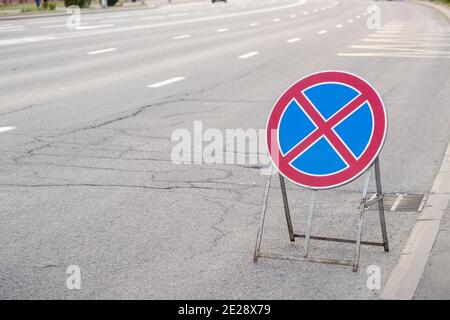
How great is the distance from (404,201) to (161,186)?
2.09 m

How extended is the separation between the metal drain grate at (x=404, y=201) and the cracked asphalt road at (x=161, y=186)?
18 cm

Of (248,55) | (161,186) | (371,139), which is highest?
(371,139)

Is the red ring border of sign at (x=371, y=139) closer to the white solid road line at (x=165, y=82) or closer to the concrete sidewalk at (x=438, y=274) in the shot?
the concrete sidewalk at (x=438, y=274)

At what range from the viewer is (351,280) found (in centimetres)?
553

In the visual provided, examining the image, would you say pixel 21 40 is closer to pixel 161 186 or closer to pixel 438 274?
pixel 161 186

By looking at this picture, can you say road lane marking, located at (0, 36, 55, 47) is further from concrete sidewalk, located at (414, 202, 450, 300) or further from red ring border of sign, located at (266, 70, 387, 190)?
concrete sidewalk, located at (414, 202, 450, 300)

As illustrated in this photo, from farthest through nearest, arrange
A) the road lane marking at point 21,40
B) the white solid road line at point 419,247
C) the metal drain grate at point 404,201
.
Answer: the road lane marking at point 21,40
the metal drain grate at point 404,201
the white solid road line at point 419,247

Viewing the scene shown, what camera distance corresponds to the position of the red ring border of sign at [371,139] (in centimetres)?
574

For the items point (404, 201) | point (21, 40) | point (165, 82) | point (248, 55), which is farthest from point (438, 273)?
point (21, 40)

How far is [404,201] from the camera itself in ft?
25.0

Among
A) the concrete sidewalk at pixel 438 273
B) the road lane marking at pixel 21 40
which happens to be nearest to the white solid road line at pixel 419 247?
the concrete sidewalk at pixel 438 273

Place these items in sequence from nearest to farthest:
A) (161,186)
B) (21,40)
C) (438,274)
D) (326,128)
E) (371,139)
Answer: (438,274)
(371,139)
(326,128)
(161,186)
(21,40)

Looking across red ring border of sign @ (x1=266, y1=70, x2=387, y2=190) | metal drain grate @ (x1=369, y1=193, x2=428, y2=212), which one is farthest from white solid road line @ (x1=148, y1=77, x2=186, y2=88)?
red ring border of sign @ (x1=266, y1=70, x2=387, y2=190)
